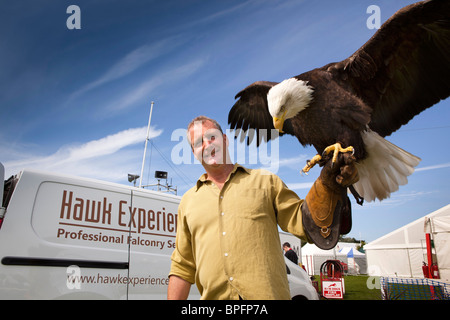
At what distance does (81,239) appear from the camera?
2.82m

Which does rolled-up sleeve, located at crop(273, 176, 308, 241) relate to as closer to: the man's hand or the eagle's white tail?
the man's hand

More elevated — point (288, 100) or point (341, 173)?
point (288, 100)

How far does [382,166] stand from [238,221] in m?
1.98

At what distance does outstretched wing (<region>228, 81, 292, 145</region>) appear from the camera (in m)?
3.95

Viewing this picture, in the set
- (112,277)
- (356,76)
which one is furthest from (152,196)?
(356,76)

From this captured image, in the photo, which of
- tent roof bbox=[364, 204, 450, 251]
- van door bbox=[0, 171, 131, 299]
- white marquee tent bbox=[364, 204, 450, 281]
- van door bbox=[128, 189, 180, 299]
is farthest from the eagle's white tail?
tent roof bbox=[364, 204, 450, 251]

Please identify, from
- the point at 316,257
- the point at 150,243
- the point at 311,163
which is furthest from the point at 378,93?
the point at 316,257

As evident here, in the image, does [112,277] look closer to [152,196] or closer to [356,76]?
[152,196]

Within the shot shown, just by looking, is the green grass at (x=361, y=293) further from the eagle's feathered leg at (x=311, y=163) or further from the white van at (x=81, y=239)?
the eagle's feathered leg at (x=311, y=163)

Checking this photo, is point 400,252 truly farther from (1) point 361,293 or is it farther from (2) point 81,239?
(2) point 81,239

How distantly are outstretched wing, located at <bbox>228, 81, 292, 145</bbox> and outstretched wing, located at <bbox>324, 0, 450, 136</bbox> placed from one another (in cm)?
117

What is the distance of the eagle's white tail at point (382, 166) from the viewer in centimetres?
257

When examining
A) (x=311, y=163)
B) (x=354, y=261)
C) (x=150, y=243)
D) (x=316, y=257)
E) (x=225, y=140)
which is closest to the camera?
(x=311, y=163)
